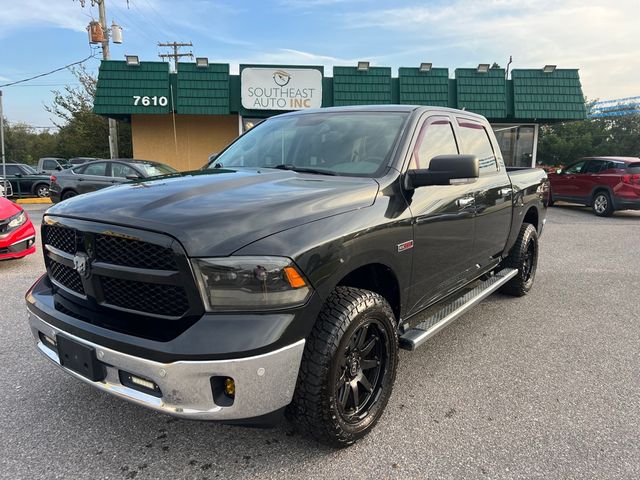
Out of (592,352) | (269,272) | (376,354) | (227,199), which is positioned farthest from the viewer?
(592,352)

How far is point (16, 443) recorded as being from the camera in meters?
2.51

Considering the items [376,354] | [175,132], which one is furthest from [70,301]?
[175,132]

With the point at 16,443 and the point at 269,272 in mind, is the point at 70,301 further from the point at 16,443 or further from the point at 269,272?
the point at 269,272

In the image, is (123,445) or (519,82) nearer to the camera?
(123,445)

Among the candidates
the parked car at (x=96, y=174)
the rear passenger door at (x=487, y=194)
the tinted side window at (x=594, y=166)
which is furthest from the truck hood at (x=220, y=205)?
the tinted side window at (x=594, y=166)

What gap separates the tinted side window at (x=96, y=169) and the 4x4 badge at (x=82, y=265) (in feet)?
39.1

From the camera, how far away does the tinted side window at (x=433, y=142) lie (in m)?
3.13

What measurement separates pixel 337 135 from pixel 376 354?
158cm

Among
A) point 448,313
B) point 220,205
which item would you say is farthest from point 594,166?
point 220,205

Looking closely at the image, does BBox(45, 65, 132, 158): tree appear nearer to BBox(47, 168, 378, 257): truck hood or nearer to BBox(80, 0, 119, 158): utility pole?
BBox(80, 0, 119, 158): utility pole

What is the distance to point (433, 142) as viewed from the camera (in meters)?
3.39

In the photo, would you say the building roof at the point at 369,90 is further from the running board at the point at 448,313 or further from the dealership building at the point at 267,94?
the running board at the point at 448,313

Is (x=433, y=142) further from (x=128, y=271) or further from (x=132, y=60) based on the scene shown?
(x=132, y=60)

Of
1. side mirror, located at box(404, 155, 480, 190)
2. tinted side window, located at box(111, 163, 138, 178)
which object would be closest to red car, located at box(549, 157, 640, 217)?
side mirror, located at box(404, 155, 480, 190)
